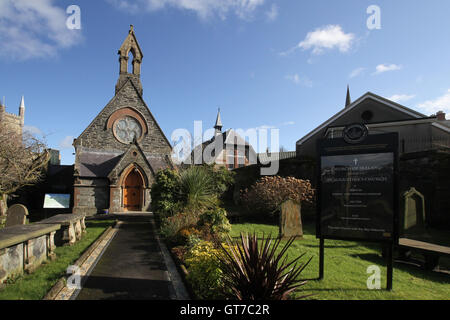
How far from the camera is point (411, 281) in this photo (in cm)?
580

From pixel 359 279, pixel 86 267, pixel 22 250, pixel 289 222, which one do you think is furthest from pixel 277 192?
pixel 22 250

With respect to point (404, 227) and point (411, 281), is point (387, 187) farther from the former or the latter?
point (404, 227)

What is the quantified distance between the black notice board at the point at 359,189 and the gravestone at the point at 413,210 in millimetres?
5786

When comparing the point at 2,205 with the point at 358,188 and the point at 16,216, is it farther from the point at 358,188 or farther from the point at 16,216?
the point at 358,188

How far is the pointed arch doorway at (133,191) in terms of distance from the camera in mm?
22094

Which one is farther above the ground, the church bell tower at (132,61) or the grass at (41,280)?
the church bell tower at (132,61)

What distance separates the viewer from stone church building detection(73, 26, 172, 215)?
69.1 ft

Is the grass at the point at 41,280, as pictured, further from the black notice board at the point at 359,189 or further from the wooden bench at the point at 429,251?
the wooden bench at the point at 429,251

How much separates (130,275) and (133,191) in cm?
1762

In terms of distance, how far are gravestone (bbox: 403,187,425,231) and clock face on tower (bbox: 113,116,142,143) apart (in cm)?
2202

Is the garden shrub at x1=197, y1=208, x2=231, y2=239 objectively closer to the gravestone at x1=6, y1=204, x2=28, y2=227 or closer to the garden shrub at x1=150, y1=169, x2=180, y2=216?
the garden shrub at x1=150, y1=169, x2=180, y2=216

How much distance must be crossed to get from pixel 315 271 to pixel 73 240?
27.2ft

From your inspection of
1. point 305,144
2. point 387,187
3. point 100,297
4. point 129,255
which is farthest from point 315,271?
point 305,144

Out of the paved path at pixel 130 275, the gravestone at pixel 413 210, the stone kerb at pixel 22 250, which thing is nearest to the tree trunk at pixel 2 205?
the paved path at pixel 130 275
